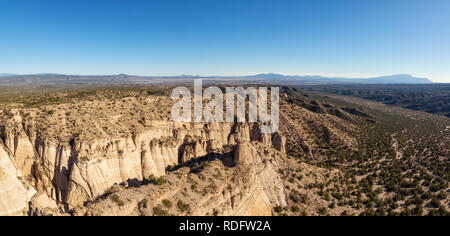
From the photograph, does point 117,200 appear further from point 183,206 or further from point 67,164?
point 67,164

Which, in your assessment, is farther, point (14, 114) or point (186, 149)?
point (186, 149)

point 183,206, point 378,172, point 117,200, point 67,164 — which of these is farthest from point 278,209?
point 378,172

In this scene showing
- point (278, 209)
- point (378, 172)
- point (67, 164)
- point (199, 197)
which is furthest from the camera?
point (378, 172)

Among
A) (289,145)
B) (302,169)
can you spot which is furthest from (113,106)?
(289,145)

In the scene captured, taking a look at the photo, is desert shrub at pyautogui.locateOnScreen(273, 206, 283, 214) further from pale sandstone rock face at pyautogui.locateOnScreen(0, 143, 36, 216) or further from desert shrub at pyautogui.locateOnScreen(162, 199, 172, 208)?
pale sandstone rock face at pyautogui.locateOnScreen(0, 143, 36, 216)

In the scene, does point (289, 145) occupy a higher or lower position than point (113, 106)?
lower

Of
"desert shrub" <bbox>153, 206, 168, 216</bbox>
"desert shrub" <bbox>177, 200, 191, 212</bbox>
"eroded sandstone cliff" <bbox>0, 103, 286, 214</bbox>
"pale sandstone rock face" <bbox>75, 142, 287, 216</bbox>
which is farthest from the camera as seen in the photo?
"eroded sandstone cliff" <bbox>0, 103, 286, 214</bbox>

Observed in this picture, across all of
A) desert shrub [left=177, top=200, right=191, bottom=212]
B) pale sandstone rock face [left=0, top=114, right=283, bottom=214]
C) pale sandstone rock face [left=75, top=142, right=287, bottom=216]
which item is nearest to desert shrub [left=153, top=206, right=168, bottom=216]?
pale sandstone rock face [left=75, top=142, right=287, bottom=216]
